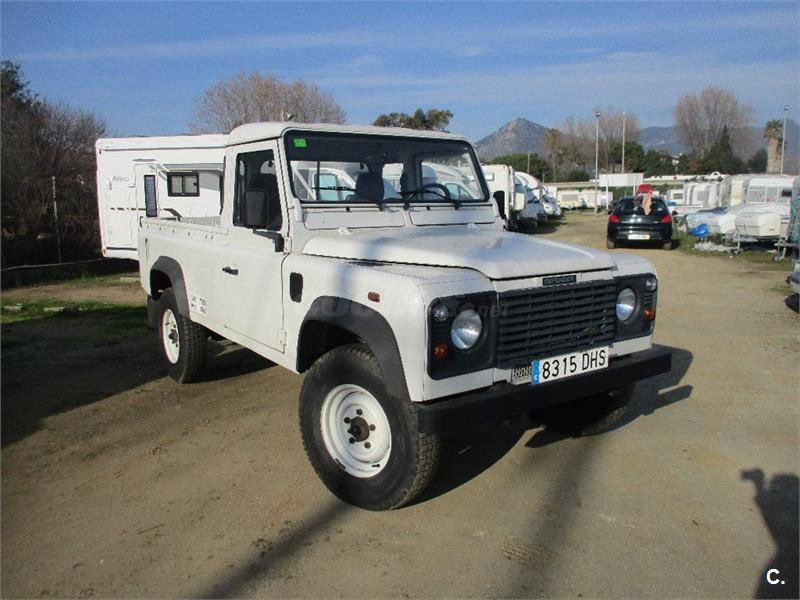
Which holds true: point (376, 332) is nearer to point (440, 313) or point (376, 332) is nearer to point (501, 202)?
point (440, 313)

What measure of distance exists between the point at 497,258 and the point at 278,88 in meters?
24.2

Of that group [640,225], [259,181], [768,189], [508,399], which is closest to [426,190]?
[259,181]

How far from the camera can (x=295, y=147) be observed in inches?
177

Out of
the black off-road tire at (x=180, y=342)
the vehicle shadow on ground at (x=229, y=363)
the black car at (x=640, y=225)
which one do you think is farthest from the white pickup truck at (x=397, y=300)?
the black car at (x=640, y=225)

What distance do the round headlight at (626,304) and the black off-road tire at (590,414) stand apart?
702 mm

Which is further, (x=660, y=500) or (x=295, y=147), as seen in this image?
(x=295, y=147)

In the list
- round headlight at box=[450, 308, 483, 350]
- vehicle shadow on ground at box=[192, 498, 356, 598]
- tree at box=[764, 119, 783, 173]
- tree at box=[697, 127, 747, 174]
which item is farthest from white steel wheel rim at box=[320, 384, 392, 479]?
tree at box=[697, 127, 747, 174]

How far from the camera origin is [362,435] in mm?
3727

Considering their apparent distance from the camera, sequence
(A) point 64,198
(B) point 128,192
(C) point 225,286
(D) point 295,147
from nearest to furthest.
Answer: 1. (D) point 295,147
2. (C) point 225,286
3. (B) point 128,192
4. (A) point 64,198

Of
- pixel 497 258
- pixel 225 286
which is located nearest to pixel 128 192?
pixel 225 286

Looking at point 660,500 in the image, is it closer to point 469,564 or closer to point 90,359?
point 469,564

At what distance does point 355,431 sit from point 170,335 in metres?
3.33

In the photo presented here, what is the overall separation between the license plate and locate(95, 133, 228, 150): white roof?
10.4 meters

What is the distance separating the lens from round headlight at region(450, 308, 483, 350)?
128 inches
